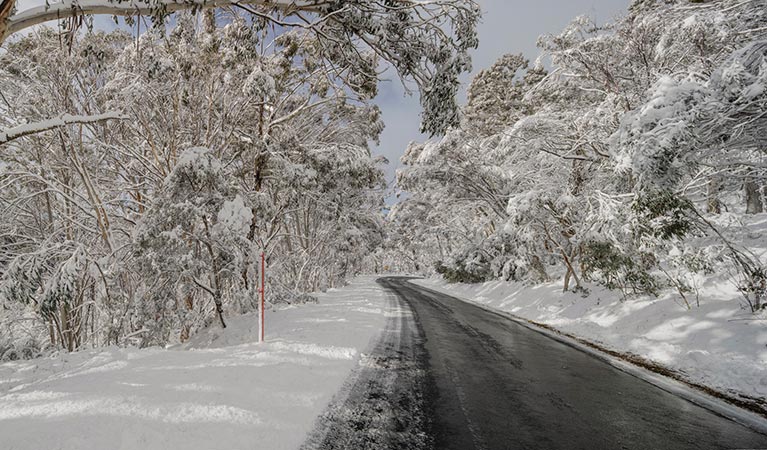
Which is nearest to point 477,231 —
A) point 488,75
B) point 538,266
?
point 538,266

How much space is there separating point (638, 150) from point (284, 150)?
9.75 meters

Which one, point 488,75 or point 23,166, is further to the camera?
point 488,75

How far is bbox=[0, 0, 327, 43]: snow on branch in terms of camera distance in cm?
382

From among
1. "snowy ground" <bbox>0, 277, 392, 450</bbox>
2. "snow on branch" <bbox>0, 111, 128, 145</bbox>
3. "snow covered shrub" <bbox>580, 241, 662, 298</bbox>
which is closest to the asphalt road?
"snowy ground" <bbox>0, 277, 392, 450</bbox>

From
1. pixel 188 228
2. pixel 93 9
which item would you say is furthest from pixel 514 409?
pixel 188 228

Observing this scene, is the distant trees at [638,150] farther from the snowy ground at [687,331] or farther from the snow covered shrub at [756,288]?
the snowy ground at [687,331]

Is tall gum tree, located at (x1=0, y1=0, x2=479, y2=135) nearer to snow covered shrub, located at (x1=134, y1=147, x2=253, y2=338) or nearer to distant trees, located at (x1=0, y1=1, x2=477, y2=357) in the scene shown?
distant trees, located at (x1=0, y1=1, x2=477, y2=357)

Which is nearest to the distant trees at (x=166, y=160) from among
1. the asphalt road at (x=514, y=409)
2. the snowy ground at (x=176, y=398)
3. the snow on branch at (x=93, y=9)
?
the snow on branch at (x=93, y=9)

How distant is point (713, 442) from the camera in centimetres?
313

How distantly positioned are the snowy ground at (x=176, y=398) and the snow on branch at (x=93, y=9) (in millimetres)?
3549

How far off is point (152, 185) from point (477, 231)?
1875cm

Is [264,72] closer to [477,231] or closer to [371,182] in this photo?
[371,182]

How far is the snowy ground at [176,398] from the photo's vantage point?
2738mm

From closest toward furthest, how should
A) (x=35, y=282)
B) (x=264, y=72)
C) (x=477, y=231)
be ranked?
(x=35, y=282) → (x=264, y=72) → (x=477, y=231)
